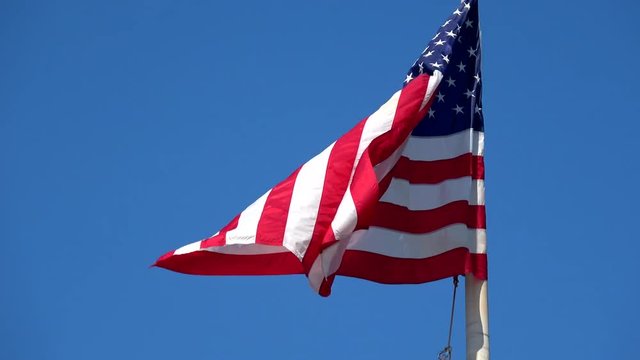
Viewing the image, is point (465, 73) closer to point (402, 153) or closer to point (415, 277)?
point (402, 153)

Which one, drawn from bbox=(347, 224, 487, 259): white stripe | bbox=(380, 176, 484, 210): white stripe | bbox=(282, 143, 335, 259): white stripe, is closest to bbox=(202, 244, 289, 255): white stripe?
bbox=(282, 143, 335, 259): white stripe

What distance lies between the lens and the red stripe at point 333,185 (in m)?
17.8

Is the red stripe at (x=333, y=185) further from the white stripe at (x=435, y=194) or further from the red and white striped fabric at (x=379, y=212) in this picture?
the white stripe at (x=435, y=194)

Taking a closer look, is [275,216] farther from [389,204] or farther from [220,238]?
[389,204]

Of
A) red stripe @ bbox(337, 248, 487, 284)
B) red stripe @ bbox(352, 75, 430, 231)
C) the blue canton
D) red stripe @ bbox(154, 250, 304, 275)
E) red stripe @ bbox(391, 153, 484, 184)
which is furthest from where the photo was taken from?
the blue canton

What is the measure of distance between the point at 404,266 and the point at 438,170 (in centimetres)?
141

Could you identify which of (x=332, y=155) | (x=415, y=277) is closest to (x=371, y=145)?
(x=332, y=155)

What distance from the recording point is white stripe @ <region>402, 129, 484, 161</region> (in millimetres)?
19484

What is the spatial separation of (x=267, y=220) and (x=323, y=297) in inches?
55.5

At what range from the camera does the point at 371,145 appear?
18.5 meters

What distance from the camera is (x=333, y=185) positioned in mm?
18359

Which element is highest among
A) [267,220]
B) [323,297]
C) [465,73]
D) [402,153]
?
[465,73]

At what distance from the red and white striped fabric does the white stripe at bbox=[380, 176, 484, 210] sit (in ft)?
0.04

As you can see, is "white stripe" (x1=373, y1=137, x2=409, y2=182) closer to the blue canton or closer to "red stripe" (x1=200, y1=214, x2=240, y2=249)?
the blue canton
